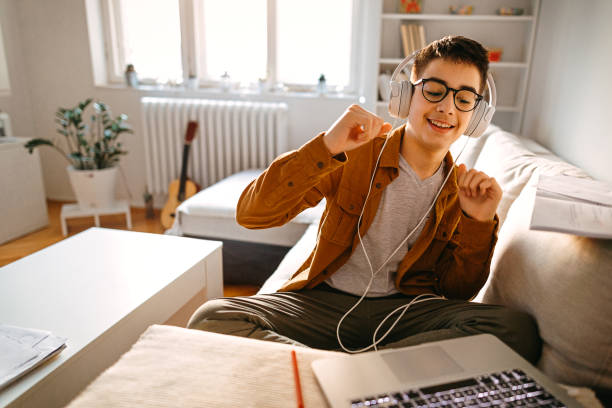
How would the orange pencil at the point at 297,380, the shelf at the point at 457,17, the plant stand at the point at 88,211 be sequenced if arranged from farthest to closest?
the plant stand at the point at 88,211 → the shelf at the point at 457,17 → the orange pencil at the point at 297,380

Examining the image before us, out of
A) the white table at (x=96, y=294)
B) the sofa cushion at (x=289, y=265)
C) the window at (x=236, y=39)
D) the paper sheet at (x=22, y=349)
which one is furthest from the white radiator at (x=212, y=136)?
the paper sheet at (x=22, y=349)

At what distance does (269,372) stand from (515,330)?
1.73 feet

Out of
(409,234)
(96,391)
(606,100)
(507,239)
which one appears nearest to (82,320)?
(96,391)

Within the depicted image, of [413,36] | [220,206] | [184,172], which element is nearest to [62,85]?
[184,172]

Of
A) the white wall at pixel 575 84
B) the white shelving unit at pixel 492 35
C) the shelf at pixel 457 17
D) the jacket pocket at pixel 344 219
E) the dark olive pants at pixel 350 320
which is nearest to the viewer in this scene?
the dark olive pants at pixel 350 320

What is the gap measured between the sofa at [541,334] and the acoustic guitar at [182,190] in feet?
7.67

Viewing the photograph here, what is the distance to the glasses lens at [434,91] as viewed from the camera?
40.0 inches

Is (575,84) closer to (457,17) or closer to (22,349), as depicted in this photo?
(457,17)

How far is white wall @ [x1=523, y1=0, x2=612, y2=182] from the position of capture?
61.6 inches

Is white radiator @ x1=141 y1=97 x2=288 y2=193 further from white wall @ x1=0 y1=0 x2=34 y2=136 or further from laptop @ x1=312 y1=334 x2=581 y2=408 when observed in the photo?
laptop @ x1=312 y1=334 x2=581 y2=408

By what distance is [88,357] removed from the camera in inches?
41.4

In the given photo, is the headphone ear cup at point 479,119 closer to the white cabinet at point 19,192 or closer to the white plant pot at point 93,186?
the white plant pot at point 93,186

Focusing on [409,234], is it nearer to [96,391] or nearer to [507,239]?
[507,239]

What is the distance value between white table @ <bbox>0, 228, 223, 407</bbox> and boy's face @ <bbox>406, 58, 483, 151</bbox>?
2.93ft
